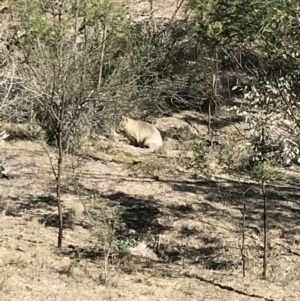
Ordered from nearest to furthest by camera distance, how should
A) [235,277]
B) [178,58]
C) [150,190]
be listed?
[235,277] < [150,190] < [178,58]

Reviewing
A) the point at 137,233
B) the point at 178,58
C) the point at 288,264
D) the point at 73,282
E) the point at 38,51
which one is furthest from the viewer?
the point at 178,58

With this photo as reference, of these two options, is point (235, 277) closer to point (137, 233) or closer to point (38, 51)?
point (137, 233)

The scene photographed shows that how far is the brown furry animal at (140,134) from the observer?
1470 cm

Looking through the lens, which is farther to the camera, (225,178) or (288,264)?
(225,178)

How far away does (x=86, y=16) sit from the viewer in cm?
1173

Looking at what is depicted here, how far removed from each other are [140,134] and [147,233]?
5356 millimetres

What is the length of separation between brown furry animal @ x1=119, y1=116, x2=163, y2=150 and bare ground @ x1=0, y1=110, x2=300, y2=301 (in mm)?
717

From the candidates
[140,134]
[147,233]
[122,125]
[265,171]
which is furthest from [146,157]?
[265,171]

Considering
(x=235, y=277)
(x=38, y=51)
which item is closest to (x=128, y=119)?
(x=38, y=51)

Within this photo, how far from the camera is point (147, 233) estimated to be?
9625 mm

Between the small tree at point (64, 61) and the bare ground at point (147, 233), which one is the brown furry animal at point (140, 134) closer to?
the bare ground at point (147, 233)

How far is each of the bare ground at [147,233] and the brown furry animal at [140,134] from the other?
28.2 inches

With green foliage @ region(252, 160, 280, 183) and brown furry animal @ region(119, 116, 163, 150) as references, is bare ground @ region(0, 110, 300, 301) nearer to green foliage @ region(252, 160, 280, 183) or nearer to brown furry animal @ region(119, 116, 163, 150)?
brown furry animal @ region(119, 116, 163, 150)

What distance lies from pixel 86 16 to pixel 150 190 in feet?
10.6
